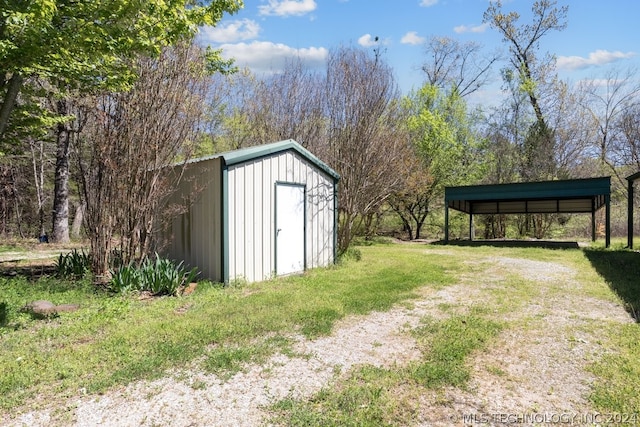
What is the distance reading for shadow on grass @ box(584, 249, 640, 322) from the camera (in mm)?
5015

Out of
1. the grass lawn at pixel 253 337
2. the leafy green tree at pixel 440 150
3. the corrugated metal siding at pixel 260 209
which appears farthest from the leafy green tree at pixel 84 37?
the leafy green tree at pixel 440 150

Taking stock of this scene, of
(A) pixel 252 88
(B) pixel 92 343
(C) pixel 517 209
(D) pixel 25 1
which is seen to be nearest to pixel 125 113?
(D) pixel 25 1

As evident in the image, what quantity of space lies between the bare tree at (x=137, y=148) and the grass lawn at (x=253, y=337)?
3.09ft

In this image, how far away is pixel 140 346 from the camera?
347cm

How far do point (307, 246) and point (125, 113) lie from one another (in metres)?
4.17

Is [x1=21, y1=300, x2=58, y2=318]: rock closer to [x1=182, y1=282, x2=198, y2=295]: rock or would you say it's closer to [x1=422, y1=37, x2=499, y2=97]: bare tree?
[x1=182, y1=282, x2=198, y2=295]: rock

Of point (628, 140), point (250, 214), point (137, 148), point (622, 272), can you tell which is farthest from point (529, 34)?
point (137, 148)

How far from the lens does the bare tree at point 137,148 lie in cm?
550

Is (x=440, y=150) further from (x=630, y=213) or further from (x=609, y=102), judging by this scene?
(x=609, y=102)

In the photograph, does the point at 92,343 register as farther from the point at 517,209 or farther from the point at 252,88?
the point at 517,209

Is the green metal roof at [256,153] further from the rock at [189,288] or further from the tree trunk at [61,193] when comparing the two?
the tree trunk at [61,193]

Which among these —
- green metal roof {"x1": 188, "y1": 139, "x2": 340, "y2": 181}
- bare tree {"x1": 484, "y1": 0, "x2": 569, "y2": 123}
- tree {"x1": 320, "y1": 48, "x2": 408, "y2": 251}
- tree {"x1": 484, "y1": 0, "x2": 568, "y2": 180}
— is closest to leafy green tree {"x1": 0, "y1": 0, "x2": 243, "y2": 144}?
green metal roof {"x1": 188, "y1": 139, "x2": 340, "y2": 181}

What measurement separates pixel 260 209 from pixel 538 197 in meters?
10.2

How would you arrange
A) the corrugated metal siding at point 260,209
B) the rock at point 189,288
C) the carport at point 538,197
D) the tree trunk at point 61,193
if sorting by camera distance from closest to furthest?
the rock at point 189,288 → the corrugated metal siding at point 260,209 → the carport at point 538,197 → the tree trunk at point 61,193
